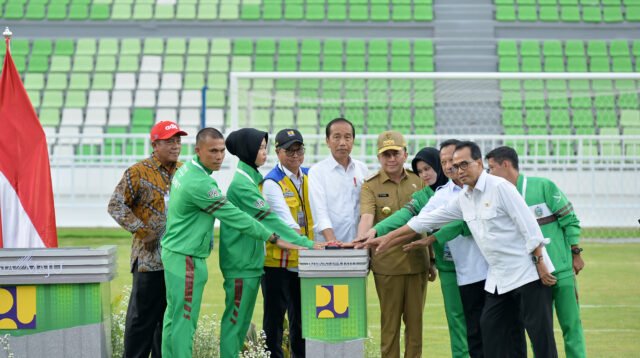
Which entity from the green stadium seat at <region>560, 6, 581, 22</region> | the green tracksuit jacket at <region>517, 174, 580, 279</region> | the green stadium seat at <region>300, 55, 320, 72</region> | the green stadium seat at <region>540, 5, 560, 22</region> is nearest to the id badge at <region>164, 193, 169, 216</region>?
the green tracksuit jacket at <region>517, 174, 580, 279</region>

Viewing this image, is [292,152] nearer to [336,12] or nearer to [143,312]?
[143,312]

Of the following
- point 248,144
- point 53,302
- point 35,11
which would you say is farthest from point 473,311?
point 35,11

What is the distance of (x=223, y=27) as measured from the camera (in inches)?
1051

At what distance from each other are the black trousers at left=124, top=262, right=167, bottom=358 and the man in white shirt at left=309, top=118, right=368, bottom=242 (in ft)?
3.90

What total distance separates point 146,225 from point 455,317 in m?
2.22

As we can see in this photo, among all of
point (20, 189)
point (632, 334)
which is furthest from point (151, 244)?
point (632, 334)

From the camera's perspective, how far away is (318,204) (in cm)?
643

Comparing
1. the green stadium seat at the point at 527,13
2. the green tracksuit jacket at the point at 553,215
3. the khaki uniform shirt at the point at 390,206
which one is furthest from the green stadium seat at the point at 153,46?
the green tracksuit jacket at the point at 553,215

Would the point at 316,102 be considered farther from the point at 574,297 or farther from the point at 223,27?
the point at 574,297

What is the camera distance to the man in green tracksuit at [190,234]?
222 inches

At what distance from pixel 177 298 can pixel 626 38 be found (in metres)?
23.2

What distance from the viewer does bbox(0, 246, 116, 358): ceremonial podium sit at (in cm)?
556

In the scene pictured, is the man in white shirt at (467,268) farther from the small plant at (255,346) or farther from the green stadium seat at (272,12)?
the green stadium seat at (272,12)

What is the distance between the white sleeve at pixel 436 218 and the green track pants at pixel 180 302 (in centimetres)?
146
